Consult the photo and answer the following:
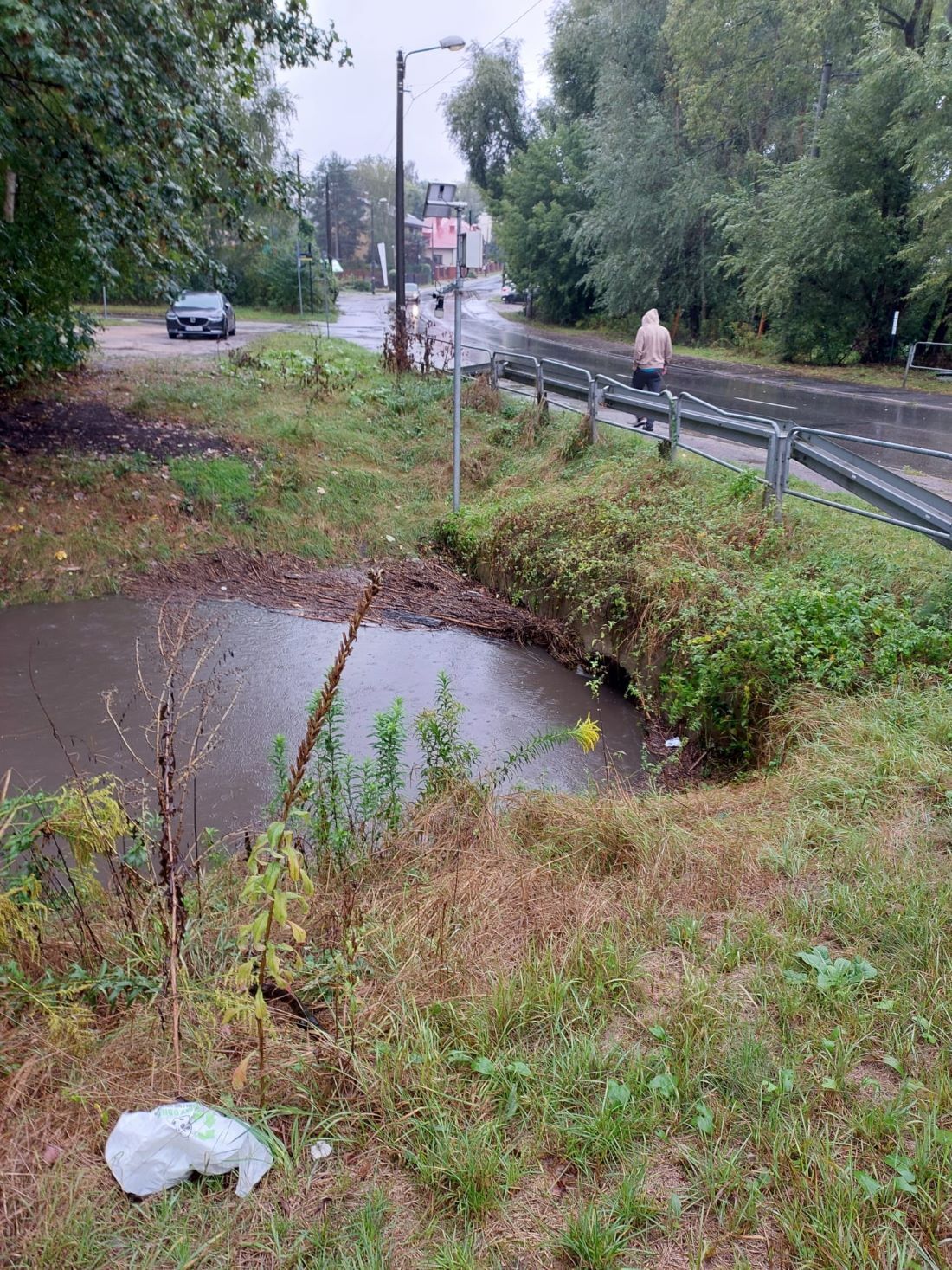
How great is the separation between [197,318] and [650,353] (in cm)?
1793

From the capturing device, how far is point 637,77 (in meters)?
32.0

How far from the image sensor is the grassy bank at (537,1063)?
222 cm

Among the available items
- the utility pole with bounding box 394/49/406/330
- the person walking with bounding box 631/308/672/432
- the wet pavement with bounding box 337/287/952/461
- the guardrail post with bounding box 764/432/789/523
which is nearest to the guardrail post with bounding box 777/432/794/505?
the guardrail post with bounding box 764/432/789/523

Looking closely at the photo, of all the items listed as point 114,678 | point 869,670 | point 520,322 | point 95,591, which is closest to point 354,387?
point 95,591

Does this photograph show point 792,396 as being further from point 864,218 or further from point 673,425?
point 673,425

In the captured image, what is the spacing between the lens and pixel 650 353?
40.2 feet

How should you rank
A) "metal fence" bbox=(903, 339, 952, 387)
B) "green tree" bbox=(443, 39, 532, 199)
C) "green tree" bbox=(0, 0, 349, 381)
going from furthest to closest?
"green tree" bbox=(443, 39, 532, 199), "metal fence" bbox=(903, 339, 952, 387), "green tree" bbox=(0, 0, 349, 381)

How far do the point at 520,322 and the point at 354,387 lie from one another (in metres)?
30.5

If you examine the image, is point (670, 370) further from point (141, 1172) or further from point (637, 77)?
point (141, 1172)

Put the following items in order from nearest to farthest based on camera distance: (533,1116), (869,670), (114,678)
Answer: (533,1116)
(869,670)
(114,678)

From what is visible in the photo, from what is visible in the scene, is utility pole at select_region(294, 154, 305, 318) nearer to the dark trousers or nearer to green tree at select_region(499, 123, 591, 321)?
the dark trousers

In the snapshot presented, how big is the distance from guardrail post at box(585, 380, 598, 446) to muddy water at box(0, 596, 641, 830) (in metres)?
3.81

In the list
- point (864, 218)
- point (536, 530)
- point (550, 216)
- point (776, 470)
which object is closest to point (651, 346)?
point (536, 530)

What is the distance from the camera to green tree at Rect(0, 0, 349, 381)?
786 centimetres
